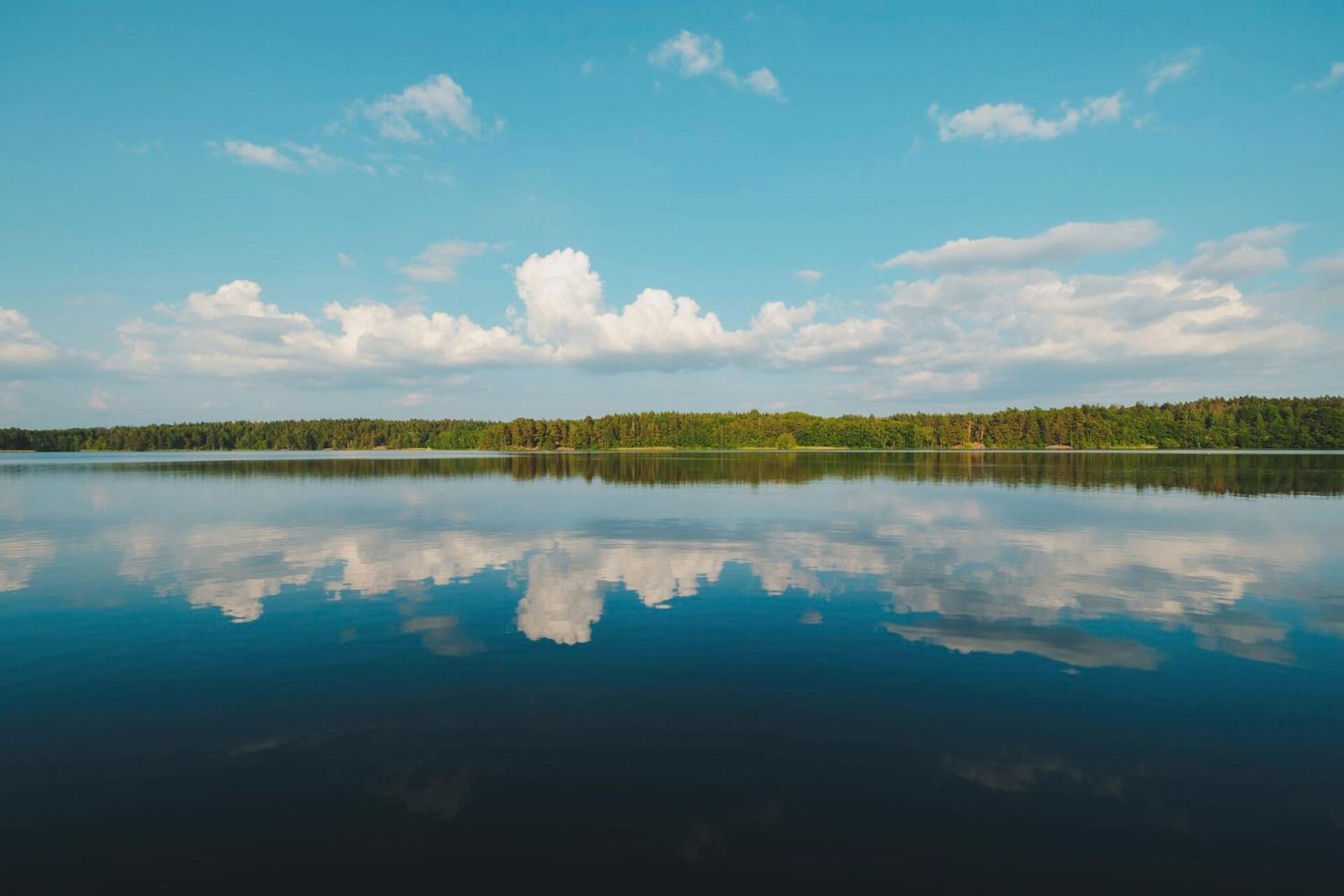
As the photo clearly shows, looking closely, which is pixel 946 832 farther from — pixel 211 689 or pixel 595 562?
pixel 595 562

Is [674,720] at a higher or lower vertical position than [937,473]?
lower

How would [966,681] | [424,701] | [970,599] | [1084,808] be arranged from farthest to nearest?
[970,599], [966,681], [424,701], [1084,808]

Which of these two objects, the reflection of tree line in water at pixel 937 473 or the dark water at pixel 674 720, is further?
the reflection of tree line in water at pixel 937 473

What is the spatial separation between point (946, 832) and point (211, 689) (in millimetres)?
14483

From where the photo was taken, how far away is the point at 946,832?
9055 millimetres

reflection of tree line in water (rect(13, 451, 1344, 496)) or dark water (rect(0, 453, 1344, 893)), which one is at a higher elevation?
reflection of tree line in water (rect(13, 451, 1344, 496))

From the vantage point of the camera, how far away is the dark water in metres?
8.60

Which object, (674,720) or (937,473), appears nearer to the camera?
(674,720)

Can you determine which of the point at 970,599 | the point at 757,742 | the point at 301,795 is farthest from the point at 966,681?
the point at 301,795

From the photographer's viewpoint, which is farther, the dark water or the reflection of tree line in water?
the reflection of tree line in water

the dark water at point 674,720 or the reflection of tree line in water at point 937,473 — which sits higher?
the reflection of tree line in water at point 937,473

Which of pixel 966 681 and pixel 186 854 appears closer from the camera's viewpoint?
pixel 186 854

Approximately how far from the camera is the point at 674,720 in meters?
12.4

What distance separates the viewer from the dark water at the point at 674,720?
8602 mm
